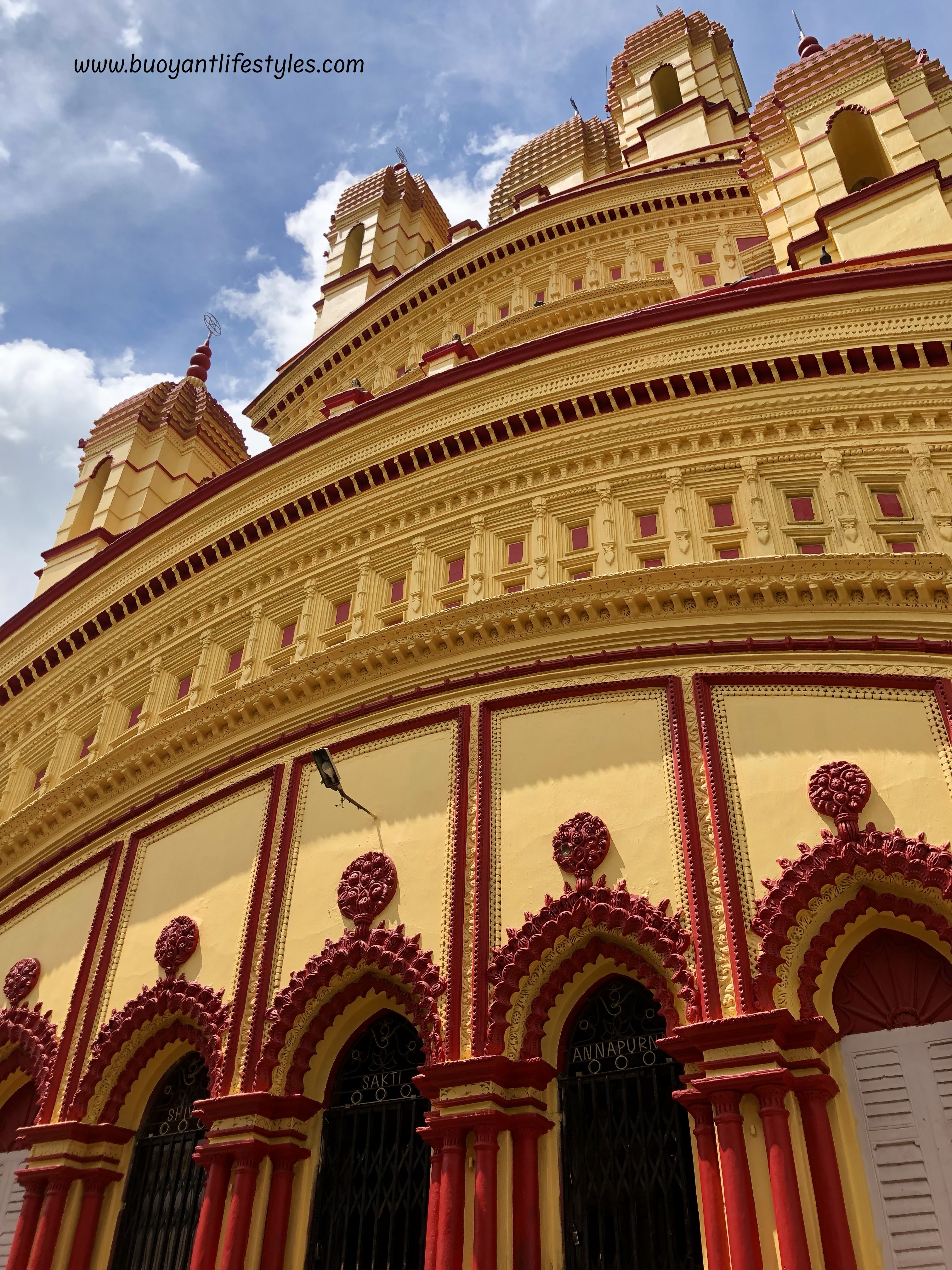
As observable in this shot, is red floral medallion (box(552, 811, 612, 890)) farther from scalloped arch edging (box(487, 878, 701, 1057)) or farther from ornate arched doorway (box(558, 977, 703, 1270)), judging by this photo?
ornate arched doorway (box(558, 977, 703, 1270))

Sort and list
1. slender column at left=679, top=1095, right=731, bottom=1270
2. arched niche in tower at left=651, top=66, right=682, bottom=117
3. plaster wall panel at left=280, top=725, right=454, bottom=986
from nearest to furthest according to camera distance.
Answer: slender column at left=679, top=1095, right=731, bottom=1270, plaster wall panel at left=280, top=725, right=454, bottom=986, arched niche in tower at left=651, top=66, right=682, bottom=117

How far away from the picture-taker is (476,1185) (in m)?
7.23

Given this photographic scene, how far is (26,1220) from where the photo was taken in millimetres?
9305

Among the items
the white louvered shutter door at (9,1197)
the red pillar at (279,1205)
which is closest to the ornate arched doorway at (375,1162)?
the red pillar at (279,1205)

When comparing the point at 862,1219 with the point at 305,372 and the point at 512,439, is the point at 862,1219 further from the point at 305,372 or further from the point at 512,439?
the point at 305,372

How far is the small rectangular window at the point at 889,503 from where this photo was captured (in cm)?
941

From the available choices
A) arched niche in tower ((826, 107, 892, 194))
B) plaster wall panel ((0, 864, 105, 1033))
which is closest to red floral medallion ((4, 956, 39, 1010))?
plaster wall panel ((0, 864, 105, 1033))

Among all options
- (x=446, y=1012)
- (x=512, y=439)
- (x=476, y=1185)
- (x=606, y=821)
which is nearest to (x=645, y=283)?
(x=512, y=439)

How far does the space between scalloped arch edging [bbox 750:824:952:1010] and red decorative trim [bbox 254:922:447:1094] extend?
2.56 m

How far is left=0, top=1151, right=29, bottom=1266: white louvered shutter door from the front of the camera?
9.59 m

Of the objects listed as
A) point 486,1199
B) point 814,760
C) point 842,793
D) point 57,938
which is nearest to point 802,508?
point 814,760

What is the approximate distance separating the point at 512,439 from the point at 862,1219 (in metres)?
8.09

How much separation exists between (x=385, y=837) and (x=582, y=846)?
203 centimetres

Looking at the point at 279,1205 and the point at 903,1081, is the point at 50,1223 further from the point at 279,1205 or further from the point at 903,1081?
the point at 903,1081
